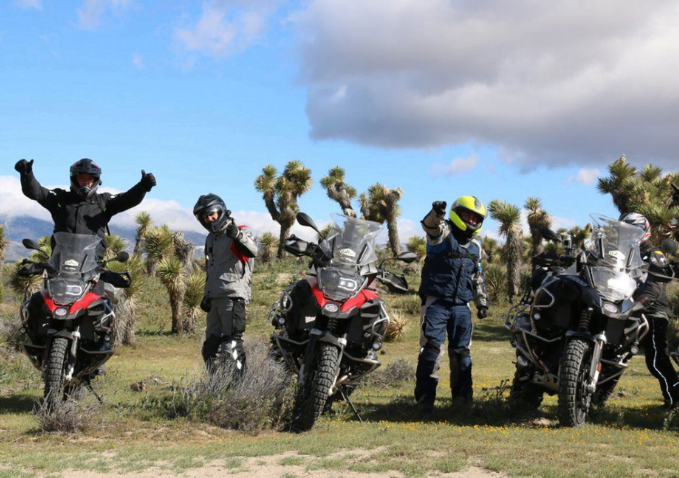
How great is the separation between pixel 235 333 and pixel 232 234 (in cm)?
113

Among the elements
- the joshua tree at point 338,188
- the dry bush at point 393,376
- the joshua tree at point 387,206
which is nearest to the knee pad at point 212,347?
the dry bush at point 393,376

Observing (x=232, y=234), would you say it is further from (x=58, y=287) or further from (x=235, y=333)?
(x=58, y=287)

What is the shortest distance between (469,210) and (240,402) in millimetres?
3147

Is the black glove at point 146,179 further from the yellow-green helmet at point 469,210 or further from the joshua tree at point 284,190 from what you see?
the joshua tree at point 284,190

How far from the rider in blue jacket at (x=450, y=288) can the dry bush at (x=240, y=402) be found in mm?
1617

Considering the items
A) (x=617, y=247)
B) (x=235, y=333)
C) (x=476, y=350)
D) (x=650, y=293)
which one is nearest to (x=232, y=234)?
(x=235, y=333)

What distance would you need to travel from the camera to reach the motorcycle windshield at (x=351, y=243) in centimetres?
745

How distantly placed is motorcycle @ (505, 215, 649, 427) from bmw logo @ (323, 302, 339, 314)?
2.05 meters

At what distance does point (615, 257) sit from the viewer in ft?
24.3

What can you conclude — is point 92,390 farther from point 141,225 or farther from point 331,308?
point 141,225

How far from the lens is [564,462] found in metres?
5.68

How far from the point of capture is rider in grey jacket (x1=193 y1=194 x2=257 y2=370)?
7.93 meters

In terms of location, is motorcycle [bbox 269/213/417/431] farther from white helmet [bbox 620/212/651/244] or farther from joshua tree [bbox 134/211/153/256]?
joshua tree [bbox 134/211/153/256]

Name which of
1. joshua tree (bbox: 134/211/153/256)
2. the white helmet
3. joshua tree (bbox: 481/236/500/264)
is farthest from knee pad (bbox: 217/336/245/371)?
joshua tree (bbox: 481/236/500/264)
